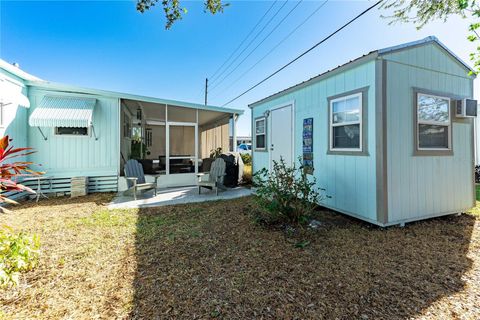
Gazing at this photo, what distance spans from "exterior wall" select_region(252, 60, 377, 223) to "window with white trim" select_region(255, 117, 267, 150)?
152 cm

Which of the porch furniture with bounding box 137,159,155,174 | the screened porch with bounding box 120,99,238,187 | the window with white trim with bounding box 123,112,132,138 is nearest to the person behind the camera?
the screened porch with bounding box 120,99,238,187

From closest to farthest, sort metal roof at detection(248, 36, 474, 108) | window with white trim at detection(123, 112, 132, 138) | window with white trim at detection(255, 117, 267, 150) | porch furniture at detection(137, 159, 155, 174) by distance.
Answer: metal roof at detection(248, 36, 474, 108) < window with white trim at detection(255, 117, 267, 150) < window with white trim at detection(123, 112, 132, 138) < porch furniture at detection(137, 159, 155, 174)

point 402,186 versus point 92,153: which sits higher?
point 92,153

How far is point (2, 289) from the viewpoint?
218 cm

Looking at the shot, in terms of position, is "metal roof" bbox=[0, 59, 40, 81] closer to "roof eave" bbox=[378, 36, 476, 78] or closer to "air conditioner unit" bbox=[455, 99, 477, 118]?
"roof eave" bbox=[378, 36, 476, 78]

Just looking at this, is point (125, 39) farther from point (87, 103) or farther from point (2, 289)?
point (2, 289)

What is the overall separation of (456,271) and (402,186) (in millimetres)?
1627

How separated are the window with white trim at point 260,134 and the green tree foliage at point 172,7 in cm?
410

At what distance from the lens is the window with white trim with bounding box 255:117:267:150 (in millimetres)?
7273

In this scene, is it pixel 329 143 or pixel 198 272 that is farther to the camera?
pixel 329 143

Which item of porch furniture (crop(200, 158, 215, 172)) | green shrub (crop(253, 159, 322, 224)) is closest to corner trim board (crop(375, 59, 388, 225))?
green shrub (crop(253, 159, 322, 224))

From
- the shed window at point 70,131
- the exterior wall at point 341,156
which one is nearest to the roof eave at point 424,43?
the exterior wall at point 341,156

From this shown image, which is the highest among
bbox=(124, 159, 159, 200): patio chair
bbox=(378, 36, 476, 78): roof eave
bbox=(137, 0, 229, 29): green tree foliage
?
bbox=(137, 0, 229, 29): green tree foliage

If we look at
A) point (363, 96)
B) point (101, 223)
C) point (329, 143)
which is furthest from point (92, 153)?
point (363, 96)
